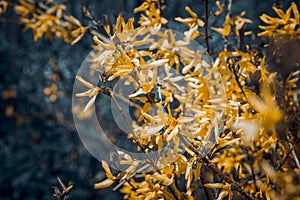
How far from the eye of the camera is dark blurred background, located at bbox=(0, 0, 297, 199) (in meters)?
3.30

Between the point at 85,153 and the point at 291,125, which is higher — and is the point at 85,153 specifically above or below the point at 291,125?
below

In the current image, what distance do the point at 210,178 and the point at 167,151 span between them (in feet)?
0.50

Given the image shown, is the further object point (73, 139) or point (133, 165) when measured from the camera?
point (73, 139)

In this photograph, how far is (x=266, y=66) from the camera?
3.51ft

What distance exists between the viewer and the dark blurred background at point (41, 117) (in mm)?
3301

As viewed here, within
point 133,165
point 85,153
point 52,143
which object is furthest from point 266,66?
point 52,143

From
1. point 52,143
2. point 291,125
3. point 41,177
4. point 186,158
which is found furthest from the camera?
point 52,143

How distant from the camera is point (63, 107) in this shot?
152 inches

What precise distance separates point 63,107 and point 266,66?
2.99 m

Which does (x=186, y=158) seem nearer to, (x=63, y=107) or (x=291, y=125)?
(x=291, y=125)

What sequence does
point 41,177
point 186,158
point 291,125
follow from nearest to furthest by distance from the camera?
point 291,125 < point 186,158 < point 41,177

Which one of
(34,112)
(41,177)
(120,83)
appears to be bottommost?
(41,177)

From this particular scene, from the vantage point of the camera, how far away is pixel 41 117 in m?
3.94

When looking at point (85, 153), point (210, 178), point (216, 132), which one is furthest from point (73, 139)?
point (216, 132)
